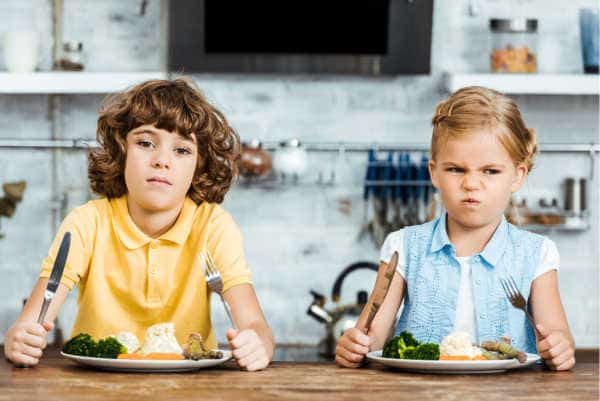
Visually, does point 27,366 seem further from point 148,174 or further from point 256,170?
point 256,170

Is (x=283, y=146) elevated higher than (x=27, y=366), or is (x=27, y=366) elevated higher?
(x=283, y=146)

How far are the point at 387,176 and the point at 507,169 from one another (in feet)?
5.96

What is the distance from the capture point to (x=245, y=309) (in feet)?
6.49

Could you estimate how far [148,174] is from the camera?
1.95m

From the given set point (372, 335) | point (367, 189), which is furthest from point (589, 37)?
point (372, 335)

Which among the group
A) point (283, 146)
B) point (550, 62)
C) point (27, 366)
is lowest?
point (27, 366)

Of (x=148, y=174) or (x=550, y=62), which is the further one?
(x=550, y=62)

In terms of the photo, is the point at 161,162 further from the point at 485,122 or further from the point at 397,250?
the point at 485,122

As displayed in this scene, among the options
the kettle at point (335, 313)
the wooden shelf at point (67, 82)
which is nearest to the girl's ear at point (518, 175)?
the kettle at point (335, 313)

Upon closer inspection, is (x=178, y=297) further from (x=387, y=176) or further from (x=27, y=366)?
(x=387, y=176)

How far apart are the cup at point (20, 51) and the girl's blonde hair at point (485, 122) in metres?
2.02

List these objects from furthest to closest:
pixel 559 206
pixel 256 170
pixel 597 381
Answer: pixel 559 206
pixel 256 170
pixel 597 381

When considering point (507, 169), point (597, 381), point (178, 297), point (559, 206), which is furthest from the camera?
point (559, 206)

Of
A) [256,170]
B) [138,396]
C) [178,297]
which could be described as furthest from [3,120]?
[138,396]
